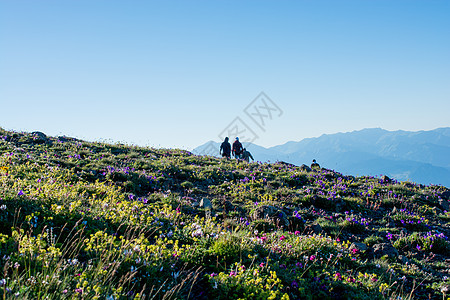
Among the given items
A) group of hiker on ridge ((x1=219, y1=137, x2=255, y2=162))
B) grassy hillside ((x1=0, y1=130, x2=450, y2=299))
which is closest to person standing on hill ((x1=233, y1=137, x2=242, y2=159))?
group of hiker on ridge ((x1=219, y1=137, x2=255, y2=162))

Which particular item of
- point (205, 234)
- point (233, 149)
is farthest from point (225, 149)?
point (205, 234)

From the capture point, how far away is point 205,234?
6289mm

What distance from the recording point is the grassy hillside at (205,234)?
161 inches

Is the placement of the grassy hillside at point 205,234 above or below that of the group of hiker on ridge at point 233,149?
below

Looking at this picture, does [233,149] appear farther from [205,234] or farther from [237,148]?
[205,234]

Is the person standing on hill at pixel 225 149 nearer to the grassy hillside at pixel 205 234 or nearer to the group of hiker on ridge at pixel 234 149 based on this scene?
the group of hiker on ridge at pixel 234 149

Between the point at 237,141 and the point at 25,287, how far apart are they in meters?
20.5

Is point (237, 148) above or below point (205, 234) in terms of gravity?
above

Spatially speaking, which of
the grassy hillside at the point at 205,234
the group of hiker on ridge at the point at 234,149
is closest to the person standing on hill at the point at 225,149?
the group of hiker on ridge at the point at 234,149

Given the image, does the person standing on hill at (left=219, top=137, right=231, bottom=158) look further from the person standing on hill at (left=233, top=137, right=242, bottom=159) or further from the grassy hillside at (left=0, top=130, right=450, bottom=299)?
the grassy hillside at (left=0, top=130, right=450, bottom=299)

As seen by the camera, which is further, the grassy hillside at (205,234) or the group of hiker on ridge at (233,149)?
the group of hiker on ridge at (233,149)

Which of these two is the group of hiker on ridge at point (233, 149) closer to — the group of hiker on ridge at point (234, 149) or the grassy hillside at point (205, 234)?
the group of hiker on ridge at point (234, 149)

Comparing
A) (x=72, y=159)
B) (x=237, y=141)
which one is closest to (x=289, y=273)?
(x=72, y=159)

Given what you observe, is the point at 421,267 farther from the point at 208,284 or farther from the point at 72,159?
the point at 72,159
